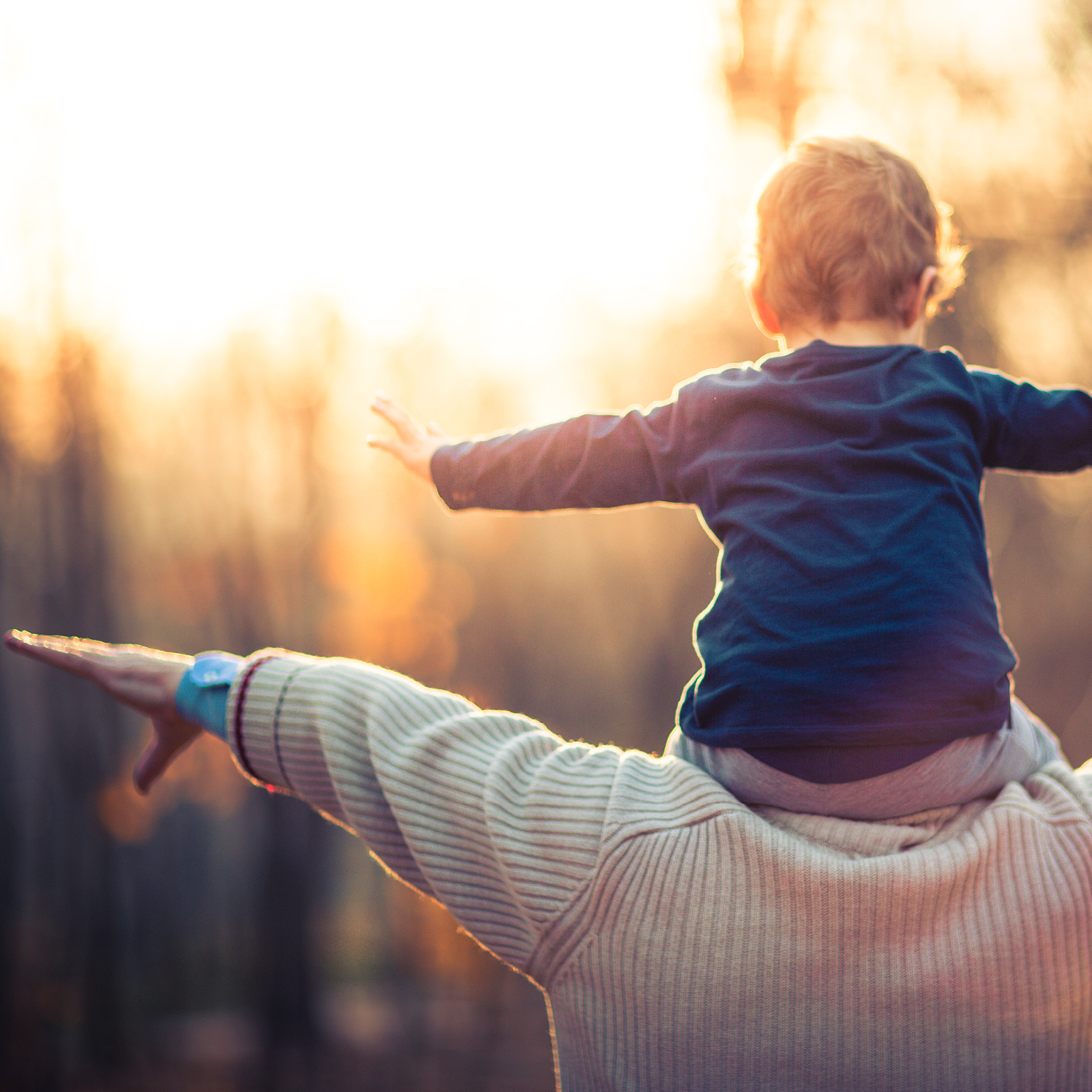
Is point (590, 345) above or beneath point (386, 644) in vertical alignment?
above

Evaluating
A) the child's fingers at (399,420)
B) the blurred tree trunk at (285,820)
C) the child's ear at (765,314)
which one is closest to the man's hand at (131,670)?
the child's fingers at (399,420)

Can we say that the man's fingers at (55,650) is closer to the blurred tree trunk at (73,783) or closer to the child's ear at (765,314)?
the child's ear at (765,314)

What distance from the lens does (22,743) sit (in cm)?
820

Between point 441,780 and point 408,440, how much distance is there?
0.47 meters

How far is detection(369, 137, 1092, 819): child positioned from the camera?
3.08 ft

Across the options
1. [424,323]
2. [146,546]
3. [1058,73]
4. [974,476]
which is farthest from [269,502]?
[974,476]

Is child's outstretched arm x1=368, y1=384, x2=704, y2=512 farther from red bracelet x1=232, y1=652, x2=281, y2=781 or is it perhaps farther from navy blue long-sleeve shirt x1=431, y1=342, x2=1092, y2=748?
red bracelet x1=232, y1=652, x2=281, y2=781

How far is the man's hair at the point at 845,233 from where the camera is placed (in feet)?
3.64

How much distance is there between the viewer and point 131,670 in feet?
3.85

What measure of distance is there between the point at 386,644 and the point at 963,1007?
893 centimetres

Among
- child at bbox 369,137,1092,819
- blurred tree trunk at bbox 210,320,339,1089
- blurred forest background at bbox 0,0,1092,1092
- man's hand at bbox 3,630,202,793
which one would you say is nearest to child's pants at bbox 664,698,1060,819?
child at bbox 369,137,1092,819

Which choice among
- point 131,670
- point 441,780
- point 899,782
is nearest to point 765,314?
point 899,782

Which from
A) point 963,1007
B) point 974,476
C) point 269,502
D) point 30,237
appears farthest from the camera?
point 269,502

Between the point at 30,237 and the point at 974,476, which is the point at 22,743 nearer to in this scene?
the point at 30,237
